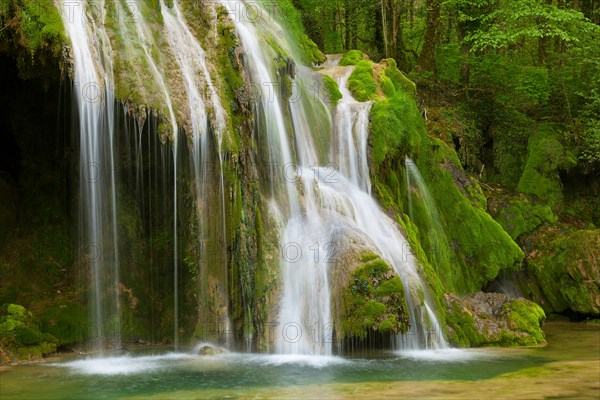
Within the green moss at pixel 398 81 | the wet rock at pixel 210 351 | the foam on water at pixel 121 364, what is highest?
the green moss at pixel 398 81

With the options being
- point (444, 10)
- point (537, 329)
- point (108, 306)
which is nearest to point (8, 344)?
point (108, 306)

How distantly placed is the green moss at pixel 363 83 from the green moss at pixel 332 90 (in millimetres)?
430

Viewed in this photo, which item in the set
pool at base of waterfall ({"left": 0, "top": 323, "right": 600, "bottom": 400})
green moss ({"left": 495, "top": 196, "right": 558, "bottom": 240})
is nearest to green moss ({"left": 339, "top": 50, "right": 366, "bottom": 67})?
green moss ({"left": 495, "top": 196, "right": 558, "bottom": 240})

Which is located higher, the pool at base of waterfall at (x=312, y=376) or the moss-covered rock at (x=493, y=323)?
the moss-covered rock at (x=493, y=323)

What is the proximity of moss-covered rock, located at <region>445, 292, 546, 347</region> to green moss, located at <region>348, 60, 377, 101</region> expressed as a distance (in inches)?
198

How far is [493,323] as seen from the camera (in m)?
Result: 12.3

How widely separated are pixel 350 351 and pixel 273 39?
690 centimetres

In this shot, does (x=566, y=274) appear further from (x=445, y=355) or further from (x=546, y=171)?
(x=445, y=355)

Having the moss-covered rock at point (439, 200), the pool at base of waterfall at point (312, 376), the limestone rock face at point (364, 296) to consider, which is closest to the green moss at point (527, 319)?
the pool at base of waterfall at point (312, 376)

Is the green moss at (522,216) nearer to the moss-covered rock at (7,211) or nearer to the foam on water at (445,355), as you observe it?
the foam on water at (445,355)

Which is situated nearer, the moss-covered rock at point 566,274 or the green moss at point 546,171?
the moss-covered rock at point 566,274

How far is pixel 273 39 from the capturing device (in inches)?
549

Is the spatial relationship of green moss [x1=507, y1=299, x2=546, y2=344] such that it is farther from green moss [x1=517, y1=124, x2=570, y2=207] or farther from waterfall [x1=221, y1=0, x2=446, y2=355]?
green moss [x1=517, y1=124, x2=570, y2=207]

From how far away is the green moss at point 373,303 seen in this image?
33.4 ft
